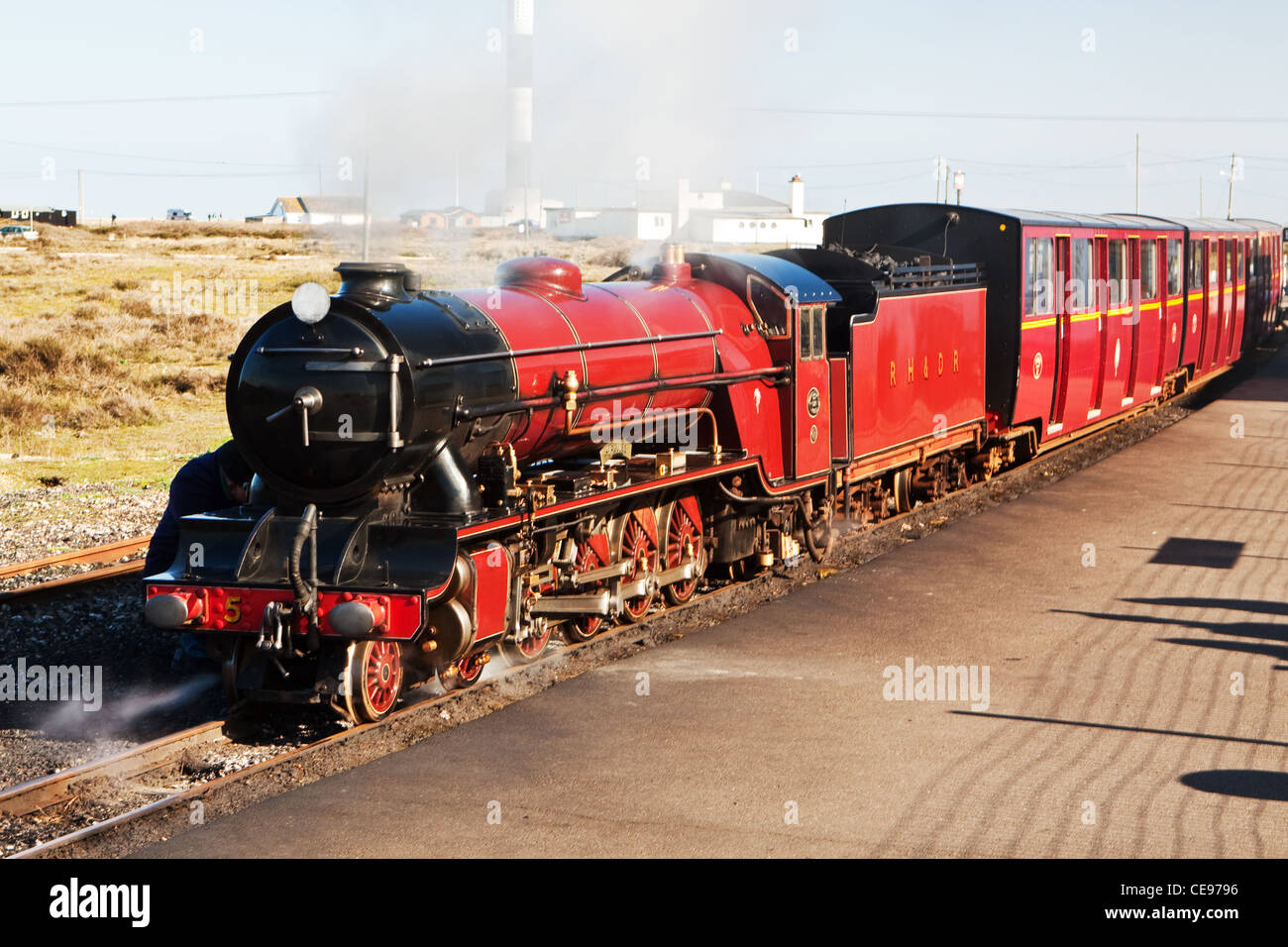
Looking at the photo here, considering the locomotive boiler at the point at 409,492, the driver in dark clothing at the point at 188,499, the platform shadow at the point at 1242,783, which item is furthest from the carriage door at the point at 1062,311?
the driver in dark clothing at the point at 188,499

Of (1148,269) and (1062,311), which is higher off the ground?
(1148,269)

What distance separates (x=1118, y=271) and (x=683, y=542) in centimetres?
1236

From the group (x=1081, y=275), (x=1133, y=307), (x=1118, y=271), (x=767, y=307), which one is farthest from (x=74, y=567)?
(x=1133, y=307)

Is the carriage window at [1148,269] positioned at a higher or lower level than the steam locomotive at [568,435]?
higher

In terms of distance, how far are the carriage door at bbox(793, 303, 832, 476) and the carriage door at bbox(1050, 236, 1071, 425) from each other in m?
6.48

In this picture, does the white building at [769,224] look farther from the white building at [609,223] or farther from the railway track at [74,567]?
the railway track at [74,567]

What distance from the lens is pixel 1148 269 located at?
22562 mm

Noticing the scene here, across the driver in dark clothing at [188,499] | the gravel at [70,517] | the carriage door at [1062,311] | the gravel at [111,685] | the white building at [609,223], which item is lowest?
the gravel at [111,685]

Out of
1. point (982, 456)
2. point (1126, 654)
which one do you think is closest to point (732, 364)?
point (1126, 654)

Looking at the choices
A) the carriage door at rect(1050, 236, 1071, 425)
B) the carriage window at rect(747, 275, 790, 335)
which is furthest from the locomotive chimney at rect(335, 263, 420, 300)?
the carriage door at rect(1050, 236, 1071, 425)

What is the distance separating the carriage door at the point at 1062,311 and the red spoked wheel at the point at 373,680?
12516 mm

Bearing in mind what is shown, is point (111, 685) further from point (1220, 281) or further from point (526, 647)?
point (1220, 281)

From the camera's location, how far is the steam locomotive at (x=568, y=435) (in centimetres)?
793

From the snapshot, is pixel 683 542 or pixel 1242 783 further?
pixel 683 542
